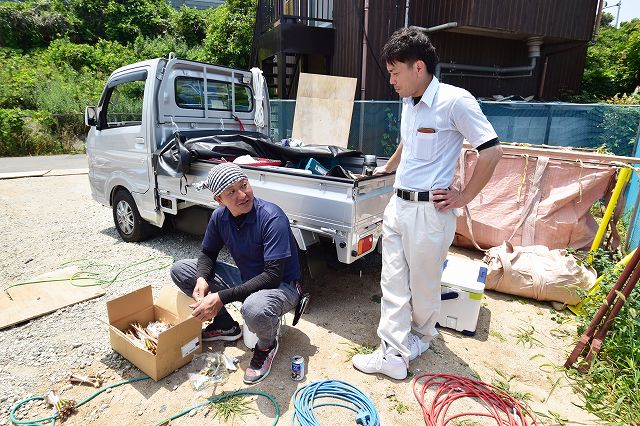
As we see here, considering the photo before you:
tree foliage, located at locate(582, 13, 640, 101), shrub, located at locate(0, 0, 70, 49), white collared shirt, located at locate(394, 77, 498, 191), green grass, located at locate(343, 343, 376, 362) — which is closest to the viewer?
white collared shirt, located at locate(394, 77, 498, 191)

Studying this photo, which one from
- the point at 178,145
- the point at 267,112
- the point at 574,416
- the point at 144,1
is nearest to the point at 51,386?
the point at 178,145

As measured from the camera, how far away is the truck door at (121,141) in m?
4.22

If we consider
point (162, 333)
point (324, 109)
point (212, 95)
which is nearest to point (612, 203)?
point (162, 333)

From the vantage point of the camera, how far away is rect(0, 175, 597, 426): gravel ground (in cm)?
220

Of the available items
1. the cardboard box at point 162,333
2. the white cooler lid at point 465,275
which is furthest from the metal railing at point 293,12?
the cardboard box at point 162,333

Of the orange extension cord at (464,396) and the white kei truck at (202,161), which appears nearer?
the orange extension cord at (464,396)

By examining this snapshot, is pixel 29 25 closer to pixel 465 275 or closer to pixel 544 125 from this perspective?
pixel 544 125

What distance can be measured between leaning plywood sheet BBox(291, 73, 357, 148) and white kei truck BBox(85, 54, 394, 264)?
2792 millimetres

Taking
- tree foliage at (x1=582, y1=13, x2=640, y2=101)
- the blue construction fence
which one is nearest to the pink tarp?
the blue construction fence

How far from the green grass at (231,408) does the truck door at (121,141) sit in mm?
2882

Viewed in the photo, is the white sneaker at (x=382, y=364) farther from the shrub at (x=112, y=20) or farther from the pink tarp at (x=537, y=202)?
the shrub at (x=112, y=20)

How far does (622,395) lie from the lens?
220 cm

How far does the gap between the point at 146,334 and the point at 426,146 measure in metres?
2.31

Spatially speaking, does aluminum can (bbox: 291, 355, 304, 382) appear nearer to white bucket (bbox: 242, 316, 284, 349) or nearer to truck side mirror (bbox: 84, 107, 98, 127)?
white bucket (bbox: 242, 316, 284, 349)
